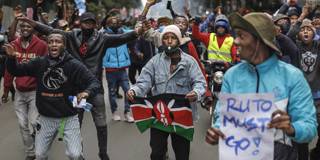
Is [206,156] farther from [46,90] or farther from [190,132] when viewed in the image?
[46,90]

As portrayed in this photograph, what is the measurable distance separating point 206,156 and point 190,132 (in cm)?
214

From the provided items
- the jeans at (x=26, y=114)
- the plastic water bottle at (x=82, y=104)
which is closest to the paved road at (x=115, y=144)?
the jeans at (x=26, y=114)

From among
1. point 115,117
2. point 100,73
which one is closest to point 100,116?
point 100,73

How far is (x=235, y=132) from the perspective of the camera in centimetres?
330

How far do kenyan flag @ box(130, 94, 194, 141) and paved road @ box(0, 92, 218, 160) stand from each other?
6.49ft

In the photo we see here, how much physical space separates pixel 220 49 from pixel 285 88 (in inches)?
227

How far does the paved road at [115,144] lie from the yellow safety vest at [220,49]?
1.23 meters

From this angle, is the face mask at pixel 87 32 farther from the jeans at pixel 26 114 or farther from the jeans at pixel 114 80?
the jeans at pixel 114 80

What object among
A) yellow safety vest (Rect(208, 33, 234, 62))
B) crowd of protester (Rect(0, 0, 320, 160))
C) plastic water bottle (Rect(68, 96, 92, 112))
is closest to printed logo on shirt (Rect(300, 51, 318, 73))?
crowd of protester (Rect(0, 0, 320, 160))

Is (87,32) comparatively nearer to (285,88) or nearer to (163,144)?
(163,144)

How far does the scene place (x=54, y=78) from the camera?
5.79 metres

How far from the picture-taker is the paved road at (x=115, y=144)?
7785mm

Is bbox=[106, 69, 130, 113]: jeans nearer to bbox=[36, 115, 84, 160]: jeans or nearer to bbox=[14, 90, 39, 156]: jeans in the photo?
bbox=[14, 90, 39, 156]: jeans

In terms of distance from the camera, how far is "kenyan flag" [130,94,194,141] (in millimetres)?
5629
